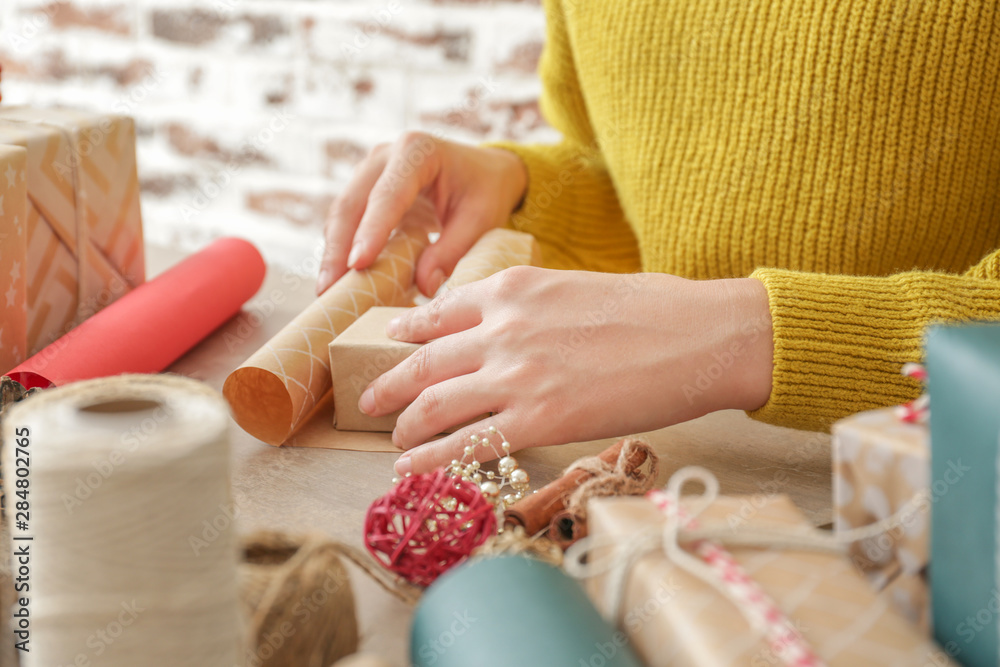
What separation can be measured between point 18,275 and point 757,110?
655 millimetres

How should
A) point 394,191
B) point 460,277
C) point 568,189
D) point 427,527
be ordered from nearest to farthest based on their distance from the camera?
point 427,527 < point 460,277 < point 394,191 < point 568,189

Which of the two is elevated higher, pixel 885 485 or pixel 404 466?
pixel 885 485

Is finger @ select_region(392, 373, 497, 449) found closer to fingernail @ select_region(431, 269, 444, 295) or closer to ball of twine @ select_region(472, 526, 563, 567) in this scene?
ball of twine @ select_region(472, 526, 563, 567)

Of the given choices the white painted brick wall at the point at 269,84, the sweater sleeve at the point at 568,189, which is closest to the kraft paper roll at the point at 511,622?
the sweater sleeve at the point at 568,189

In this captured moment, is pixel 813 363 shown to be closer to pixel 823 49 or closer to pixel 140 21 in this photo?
pixel 823 49

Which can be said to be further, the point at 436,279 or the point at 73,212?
the point at 436,279

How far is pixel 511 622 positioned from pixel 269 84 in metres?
1.52

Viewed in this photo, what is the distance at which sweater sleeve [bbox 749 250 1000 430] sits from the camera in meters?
0.57

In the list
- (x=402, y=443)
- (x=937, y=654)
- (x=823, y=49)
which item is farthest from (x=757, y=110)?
(x=937, y=654)

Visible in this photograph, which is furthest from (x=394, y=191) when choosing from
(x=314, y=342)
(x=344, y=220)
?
(x=314, y=342)

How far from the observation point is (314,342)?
2.02ft

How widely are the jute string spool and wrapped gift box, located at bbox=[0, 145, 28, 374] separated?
1.24 feet

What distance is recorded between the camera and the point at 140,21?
1737 millimetres

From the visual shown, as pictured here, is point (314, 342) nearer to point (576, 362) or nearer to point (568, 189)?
point (576, 362)
